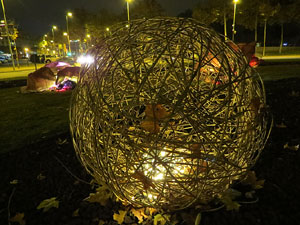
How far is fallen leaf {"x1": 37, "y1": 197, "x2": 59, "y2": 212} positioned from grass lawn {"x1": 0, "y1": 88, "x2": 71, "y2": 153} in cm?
178

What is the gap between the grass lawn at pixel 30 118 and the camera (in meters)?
4.00

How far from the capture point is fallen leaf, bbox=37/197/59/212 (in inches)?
86.2

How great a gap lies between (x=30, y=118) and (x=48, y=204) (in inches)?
140

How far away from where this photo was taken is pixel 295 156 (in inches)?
103

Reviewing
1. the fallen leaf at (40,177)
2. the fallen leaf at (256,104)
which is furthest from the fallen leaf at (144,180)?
the fallen leaf at (40,177)

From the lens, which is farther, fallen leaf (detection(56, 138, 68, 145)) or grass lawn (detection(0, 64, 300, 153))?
grass lawn (detection(0, 64, 300, 153))

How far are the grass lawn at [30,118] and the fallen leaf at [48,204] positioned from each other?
1.78 metres

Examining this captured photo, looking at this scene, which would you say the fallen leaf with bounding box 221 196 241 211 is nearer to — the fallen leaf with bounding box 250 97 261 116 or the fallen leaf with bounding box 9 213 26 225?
the fallen leaf with bounding box 250 97 261 116

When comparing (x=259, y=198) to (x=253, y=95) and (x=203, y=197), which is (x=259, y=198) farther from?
(x=253, y=95)

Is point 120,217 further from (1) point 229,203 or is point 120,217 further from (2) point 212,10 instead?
(2) point 212,10

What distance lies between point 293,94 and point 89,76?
15.6ft

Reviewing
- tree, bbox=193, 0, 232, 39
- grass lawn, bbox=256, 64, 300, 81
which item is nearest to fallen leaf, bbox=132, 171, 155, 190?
grass lawn, bbox=256, 64, 300, 81

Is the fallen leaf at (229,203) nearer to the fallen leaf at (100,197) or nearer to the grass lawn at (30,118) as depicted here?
the fallen leaf at (100,197)

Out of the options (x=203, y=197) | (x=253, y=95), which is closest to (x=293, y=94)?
(x=253, y=95)
